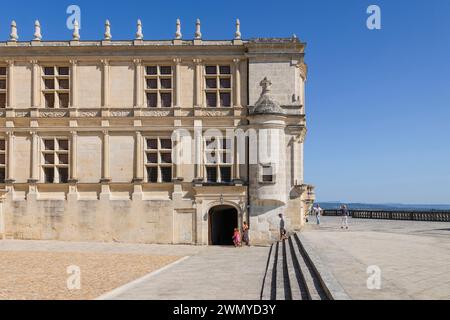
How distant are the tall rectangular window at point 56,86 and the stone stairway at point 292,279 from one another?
606 inches

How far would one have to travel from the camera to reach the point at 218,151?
1019 inches

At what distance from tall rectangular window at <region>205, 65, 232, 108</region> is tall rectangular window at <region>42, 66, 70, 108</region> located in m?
8.09

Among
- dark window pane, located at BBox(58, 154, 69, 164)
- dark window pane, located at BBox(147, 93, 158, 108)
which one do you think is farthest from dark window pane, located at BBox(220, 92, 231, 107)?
dark window pane, located at BBox(58, 154, 69, 164)

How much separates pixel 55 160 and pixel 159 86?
729 centimetres

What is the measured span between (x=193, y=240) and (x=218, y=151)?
516 cm

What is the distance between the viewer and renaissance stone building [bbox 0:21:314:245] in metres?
25.5

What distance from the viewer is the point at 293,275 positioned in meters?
14.1

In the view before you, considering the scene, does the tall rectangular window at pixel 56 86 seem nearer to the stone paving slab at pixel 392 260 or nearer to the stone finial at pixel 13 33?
the stone finial at pixel 13 33

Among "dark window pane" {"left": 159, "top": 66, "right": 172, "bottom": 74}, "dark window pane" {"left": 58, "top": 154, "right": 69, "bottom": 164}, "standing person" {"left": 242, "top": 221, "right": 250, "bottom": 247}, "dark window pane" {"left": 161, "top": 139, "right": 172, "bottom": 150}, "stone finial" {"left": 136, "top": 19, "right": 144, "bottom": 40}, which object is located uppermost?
"stone finial" {"left": 136, "top": 19, "right": 144, "bottom": 40}

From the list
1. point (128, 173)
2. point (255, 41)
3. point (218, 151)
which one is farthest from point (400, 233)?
point (128, 173)

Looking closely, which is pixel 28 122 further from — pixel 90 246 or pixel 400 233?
pixel 400 233

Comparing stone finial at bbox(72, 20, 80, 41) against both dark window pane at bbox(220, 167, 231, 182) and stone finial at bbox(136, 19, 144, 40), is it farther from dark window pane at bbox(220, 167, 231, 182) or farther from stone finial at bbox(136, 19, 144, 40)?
dark window pane at bbox(220, 167, 231, 182)

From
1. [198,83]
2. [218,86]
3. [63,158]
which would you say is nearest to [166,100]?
[198,83]

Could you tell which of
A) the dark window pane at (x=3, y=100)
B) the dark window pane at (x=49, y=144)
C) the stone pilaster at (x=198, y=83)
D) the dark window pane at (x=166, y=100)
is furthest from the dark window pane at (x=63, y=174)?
the stone pilaster at (x=198, y=83)
